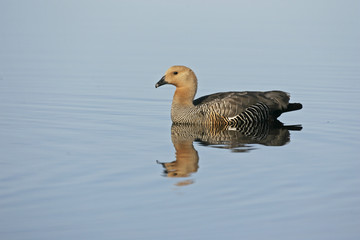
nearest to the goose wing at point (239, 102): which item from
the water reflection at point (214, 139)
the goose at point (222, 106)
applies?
the goose at point (222, 106)

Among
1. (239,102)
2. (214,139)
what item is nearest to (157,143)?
(214,139)

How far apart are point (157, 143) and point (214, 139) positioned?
48.6 inches

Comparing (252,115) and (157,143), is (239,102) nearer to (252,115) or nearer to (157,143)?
(252,115)

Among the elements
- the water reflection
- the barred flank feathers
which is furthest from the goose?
the water reflection

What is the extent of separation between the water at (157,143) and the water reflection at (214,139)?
0.08 m

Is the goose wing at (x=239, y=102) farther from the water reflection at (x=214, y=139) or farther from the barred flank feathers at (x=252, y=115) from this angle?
the water reflection at (x=214, y=139)

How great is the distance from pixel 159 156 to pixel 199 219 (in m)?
3.33

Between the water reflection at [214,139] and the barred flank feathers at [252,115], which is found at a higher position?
the barred flank feathers at [252,115]

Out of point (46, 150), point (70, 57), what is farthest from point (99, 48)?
point (46, 150)

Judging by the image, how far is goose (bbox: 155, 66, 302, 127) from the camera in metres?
14.6

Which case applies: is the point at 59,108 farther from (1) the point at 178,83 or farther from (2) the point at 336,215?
(2) the point at 336,215

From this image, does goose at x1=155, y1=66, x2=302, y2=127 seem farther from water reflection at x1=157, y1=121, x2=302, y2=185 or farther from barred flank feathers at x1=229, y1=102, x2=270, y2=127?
water reflection at x1=157, y1=121, x2=302, y2=185

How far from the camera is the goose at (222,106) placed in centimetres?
1456

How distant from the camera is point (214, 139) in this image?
12953 mm
